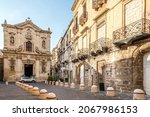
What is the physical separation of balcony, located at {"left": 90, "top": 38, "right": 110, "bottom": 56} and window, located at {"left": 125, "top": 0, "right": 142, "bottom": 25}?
2.96 metres

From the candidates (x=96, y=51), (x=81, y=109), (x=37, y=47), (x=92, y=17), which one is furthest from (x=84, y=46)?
(x=37, y=47)

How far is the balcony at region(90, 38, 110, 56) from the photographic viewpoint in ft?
54.1

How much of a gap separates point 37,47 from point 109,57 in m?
26.3

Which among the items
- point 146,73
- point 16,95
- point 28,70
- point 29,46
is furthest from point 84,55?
point 28,70

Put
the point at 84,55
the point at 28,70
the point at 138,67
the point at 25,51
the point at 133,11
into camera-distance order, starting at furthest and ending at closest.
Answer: the point at 28,70
the point at 25,51
the point at 84,55
the point at 133,11
the point at 138,67

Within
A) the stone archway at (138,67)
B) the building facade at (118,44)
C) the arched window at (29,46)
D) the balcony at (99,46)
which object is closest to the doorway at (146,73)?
the building facade at (118,44)

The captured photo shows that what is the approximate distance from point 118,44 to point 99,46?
3.50 metres

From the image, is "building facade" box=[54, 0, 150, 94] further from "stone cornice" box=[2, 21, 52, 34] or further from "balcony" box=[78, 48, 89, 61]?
"stone cornice" box=[2, 21, 52, 34]

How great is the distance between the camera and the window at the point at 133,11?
1271 centimetres

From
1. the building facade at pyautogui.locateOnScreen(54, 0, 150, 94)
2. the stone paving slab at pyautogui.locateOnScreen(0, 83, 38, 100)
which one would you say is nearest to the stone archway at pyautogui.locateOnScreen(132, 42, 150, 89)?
the building facade at pyautogui.locateOnScreen(54, 0, 150, 94)

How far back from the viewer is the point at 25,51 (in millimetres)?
39750

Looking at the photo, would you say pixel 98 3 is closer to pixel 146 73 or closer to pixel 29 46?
pixel 146 73

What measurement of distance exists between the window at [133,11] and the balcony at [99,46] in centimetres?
296

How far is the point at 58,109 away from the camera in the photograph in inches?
267
